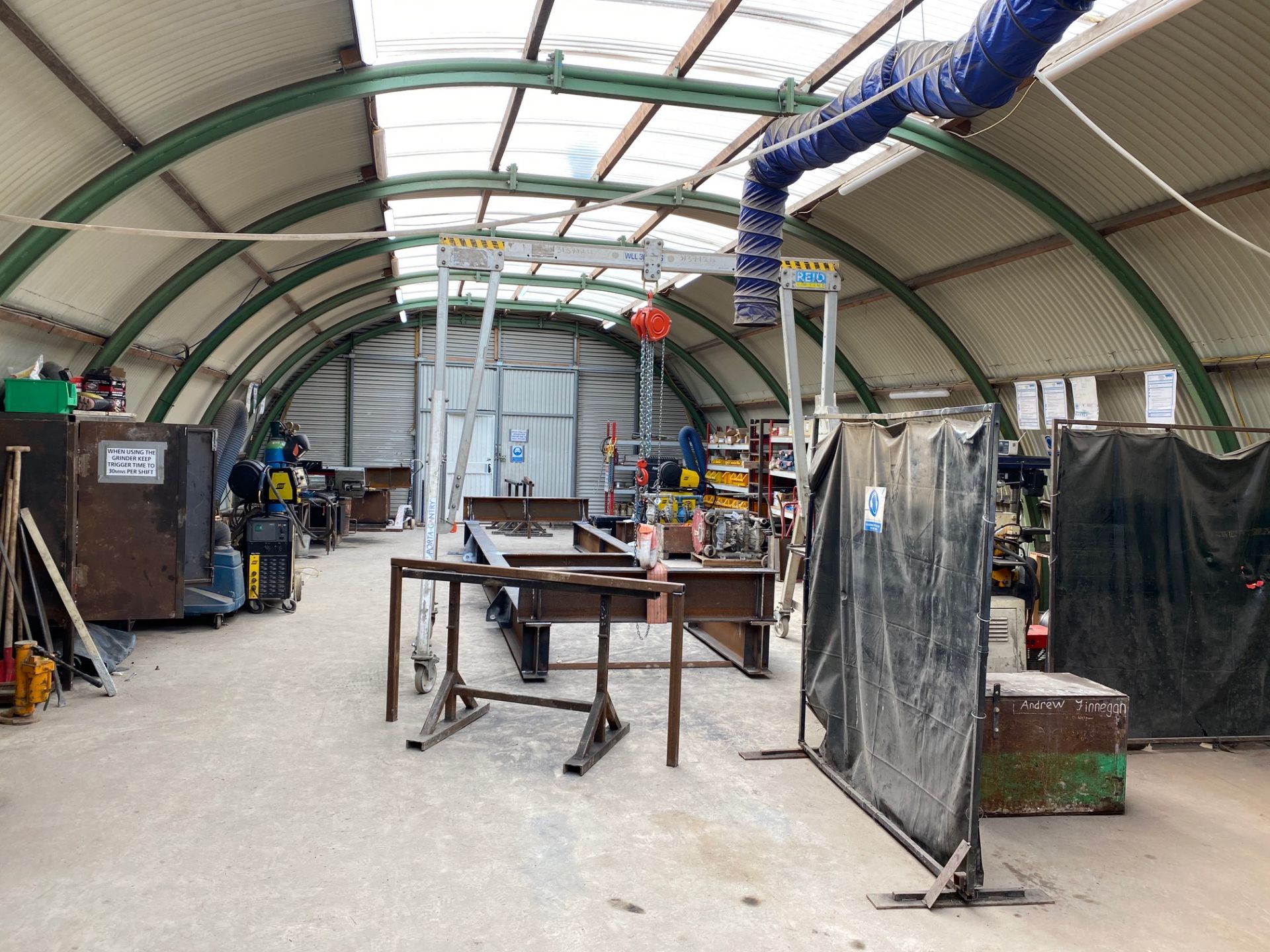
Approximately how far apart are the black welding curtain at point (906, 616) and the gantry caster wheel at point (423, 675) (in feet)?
10.4

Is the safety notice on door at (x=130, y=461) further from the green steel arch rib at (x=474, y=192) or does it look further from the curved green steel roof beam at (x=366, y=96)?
the green steel arch rib at (x=474, y=192)

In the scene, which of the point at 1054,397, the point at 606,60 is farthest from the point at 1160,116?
the point at 606,60

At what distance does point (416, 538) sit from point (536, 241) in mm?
11836

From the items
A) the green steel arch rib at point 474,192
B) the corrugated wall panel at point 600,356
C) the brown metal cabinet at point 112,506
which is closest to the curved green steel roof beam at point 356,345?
the corrugated wall panel at point 600,356

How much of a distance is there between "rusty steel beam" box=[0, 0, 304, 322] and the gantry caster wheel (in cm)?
506

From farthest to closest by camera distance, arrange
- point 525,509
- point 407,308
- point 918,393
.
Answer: point 407,308
point 525,509
point 918,393

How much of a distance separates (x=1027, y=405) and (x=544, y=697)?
9.30m

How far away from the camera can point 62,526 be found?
693 cm

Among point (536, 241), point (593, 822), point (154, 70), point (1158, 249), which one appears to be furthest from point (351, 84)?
point (1158, 249)

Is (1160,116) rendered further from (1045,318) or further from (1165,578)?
(1165,578)

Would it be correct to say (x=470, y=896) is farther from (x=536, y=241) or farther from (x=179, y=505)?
(x=536, y=241)

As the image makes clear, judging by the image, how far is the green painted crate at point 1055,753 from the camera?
492 centimetres

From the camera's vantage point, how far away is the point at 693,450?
22172 mm

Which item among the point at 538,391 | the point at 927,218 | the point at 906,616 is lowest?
the point at 906,616
